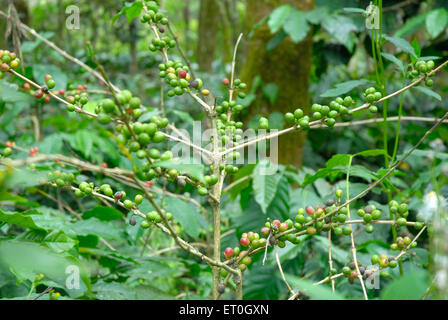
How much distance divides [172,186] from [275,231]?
1.70 metres

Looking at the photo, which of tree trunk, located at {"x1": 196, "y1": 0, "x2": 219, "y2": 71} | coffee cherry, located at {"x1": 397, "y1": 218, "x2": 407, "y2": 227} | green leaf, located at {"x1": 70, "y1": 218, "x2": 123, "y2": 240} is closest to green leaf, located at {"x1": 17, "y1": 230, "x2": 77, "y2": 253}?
green leaf, located at {"x1": 70, "y1": 218, "x2": 123, "y2": 240}

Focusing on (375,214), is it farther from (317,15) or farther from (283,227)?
(317,15)

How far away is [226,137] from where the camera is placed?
0.96 meters

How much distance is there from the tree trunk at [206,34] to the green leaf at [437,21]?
9.81 ft

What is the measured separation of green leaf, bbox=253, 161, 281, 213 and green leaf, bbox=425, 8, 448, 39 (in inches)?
42.1

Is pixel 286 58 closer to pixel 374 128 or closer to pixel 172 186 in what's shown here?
pixel 374 128

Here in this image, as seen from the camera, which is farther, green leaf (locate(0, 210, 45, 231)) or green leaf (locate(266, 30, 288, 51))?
green leaf (locate(266, 30, 288, 51))

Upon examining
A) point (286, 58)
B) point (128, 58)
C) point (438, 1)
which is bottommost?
point (286, 58)

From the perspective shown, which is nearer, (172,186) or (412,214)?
(412,214)

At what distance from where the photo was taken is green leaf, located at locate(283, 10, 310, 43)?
195 cm

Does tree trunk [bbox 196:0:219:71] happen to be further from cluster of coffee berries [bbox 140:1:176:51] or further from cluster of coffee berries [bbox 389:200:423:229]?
cluster of coffee berries [bbox 389:200:423:229]

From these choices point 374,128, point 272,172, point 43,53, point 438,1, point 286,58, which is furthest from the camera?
point 43,53

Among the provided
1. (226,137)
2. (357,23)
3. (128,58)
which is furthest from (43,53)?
(226,137)
